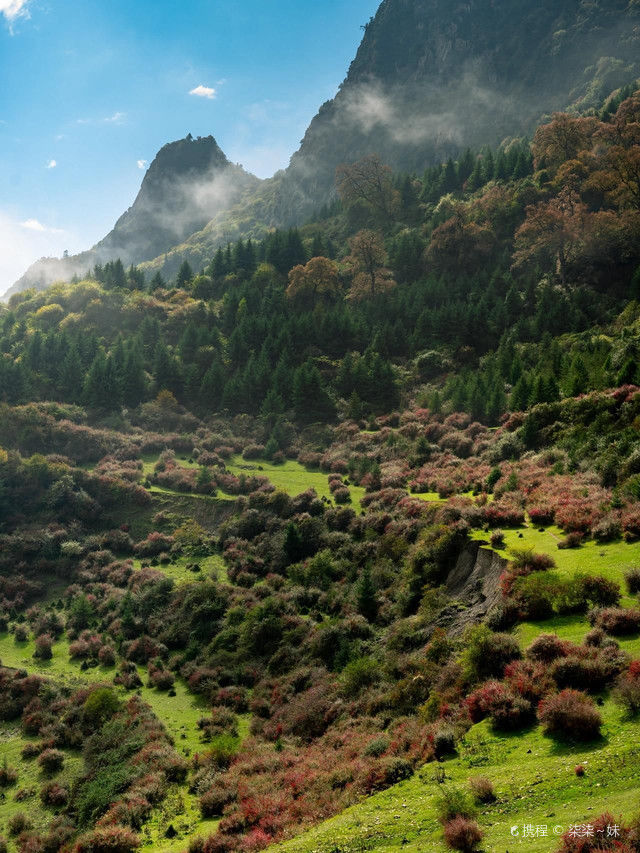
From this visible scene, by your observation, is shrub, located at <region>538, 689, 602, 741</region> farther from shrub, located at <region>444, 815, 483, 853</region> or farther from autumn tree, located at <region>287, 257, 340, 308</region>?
autumn tree, located at <region>287, 257, 340, 308</region>

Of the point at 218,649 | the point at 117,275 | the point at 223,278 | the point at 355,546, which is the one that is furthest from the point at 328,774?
the point at 117,275

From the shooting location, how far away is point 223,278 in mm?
103500

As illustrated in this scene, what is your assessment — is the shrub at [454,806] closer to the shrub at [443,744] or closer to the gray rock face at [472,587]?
the shrub at [443,744]

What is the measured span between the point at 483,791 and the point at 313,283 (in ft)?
267

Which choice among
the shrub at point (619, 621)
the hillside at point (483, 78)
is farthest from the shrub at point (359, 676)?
the hillside at point (483, 78)

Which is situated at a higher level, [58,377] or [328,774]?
[58,377]

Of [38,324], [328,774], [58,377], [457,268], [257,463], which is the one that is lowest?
[328,774]

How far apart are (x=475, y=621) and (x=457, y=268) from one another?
241ft

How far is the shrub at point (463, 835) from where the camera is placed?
395 inches

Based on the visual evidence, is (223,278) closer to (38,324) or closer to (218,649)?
(38,324)

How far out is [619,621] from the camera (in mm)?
14781

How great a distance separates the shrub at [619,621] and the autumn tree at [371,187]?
103m

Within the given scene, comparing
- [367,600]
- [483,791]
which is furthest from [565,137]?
[483,791]

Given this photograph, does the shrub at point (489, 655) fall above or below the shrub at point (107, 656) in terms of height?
above
